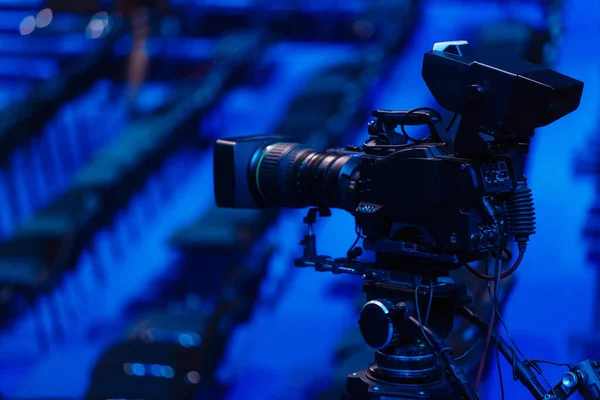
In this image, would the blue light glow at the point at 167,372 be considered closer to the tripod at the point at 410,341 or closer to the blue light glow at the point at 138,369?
the blue light glow at the point at 138,369

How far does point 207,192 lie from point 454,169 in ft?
14.7

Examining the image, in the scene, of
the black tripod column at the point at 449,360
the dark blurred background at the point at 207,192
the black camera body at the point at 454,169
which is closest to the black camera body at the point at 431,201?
the black camera body at the point at 454,169

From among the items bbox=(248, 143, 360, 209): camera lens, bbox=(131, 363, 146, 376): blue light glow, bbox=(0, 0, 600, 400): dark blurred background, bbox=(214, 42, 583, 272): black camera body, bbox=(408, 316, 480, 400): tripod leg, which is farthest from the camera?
bbox=(0, 0, 600, 400): dark blurred background

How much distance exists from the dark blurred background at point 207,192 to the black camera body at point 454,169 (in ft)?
1.56

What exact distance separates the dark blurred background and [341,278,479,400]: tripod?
611 mm

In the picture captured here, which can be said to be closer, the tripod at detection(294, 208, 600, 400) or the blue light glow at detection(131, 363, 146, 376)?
the tripod at detection(294, 208, 600, 400)

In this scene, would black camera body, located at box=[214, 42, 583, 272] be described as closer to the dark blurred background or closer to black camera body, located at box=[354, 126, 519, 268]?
black camera body, located at box=[354, 126, 519, 268]

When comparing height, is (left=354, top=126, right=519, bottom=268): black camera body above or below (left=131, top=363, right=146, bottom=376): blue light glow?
above

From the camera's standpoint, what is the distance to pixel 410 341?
2.09 metres

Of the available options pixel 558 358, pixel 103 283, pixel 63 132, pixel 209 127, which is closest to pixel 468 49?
pixel 558 358

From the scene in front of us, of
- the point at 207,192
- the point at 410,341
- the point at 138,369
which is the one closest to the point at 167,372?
the point at 138,369

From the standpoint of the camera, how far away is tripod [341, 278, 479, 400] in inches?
79.9

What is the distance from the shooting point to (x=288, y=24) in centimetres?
785

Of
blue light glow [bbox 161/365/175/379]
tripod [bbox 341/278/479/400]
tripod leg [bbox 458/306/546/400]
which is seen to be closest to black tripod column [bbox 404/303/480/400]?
tripod [bbox 341/278/479/400]
